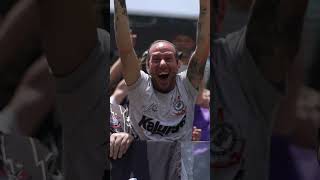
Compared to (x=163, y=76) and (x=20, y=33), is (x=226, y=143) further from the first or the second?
(x=163, y=76)

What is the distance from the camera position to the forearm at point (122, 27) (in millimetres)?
2027

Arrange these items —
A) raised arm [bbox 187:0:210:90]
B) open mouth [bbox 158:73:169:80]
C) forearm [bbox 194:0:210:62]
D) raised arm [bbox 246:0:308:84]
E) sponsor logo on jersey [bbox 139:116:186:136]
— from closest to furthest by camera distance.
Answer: raised arm [bbox 246:0:308:84], forearm [bbox 194:0:210:62], raised arm [bbox 187:0:210:90], sponsor logo on jersey [bbox 139:116:186:136], open mouth [bbox 158:73:169:80]

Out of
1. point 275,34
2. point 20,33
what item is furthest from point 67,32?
point 275,34

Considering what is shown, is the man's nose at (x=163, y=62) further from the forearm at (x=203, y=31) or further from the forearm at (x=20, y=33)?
the forearm at (x=20, y=33)

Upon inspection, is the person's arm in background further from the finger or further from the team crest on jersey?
the finger

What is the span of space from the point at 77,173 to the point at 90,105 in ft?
0.70

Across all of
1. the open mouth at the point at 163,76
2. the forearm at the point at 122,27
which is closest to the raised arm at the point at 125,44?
the forearm at the point at 122,27

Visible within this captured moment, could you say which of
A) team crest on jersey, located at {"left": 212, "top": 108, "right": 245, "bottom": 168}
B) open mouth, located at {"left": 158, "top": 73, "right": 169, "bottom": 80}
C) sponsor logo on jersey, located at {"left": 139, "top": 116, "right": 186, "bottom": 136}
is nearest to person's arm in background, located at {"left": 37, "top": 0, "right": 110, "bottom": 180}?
team crest on jersey, located at {"left": 212, "top": 108, "right": 245, "bottom": 168}

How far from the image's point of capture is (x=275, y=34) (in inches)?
63.7

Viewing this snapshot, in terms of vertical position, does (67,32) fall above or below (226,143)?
above

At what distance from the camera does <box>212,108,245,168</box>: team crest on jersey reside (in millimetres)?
1644

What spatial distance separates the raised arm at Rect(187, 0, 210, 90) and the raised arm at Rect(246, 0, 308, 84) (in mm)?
425

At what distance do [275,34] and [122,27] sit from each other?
68cm

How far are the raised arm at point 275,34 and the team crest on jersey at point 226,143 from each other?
188 millimetres
